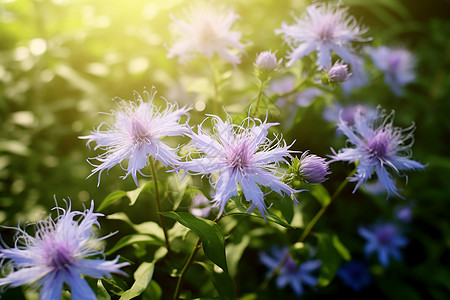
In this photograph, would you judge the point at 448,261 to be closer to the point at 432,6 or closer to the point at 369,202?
the point at 369,202

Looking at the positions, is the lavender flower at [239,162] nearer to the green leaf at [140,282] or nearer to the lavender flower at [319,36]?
the green leaf at [140,282]

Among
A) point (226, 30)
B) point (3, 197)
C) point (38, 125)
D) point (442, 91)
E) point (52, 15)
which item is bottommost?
point (3, 197)

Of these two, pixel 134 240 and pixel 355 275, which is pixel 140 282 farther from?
pixel 355 275

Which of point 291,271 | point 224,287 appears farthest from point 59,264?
point 291,271

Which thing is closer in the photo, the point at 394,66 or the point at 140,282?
the point at 140,282

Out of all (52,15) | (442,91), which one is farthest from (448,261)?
(52,15)

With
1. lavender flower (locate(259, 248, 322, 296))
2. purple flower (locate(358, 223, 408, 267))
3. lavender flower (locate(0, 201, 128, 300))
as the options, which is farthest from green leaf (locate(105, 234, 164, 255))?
purple flower (locate(358, 223, 408, 267))

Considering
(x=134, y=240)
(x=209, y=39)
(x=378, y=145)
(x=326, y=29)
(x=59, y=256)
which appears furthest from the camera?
(x=209, y=39)
